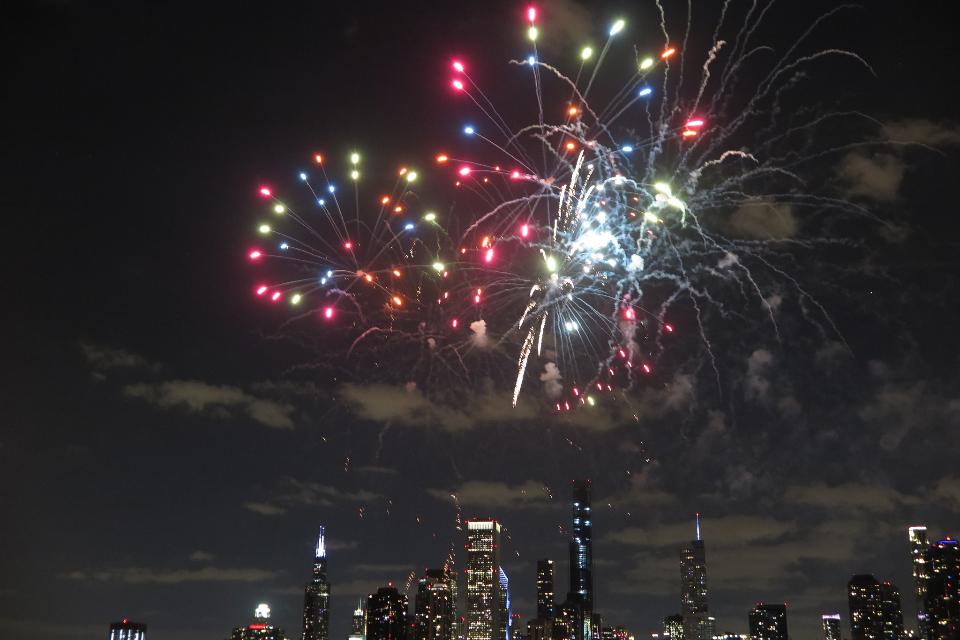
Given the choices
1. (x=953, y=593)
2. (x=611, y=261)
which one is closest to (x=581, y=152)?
(x=611, y=261)

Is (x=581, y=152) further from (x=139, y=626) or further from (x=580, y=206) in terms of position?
(x=139, y=626)

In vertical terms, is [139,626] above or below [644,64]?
below

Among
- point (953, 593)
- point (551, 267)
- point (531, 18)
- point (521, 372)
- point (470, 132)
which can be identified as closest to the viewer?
point (531, 18)
